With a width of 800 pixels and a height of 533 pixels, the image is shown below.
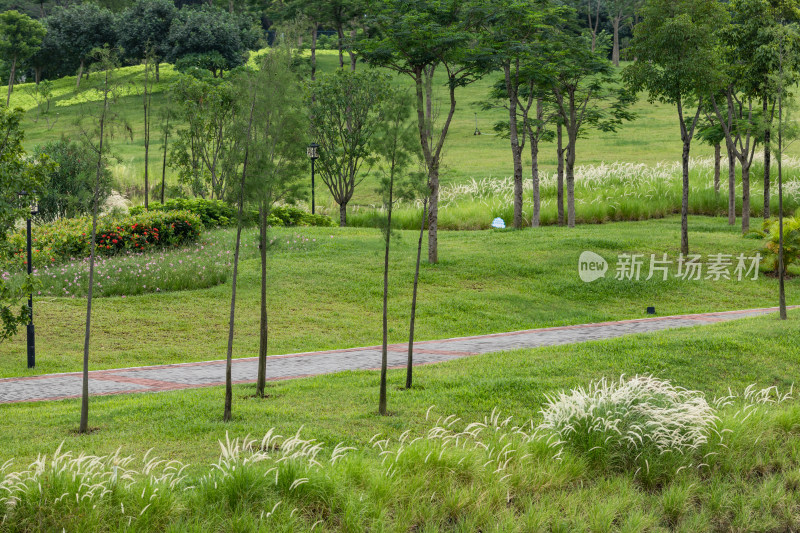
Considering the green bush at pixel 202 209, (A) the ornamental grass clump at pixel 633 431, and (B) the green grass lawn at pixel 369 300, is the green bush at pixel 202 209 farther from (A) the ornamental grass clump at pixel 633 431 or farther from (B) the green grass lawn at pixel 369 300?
(A) the ornamental grass clump at pixel 633 431

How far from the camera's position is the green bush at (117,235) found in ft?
66.3

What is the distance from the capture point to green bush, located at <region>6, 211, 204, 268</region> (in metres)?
20.2

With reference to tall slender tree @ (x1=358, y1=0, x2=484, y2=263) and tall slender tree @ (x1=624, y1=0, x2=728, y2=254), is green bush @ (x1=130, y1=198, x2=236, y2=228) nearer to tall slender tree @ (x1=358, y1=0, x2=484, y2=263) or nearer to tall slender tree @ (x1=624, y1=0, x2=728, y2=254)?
tall slender tree @ (x1=358, y1=0, x2=484, y2=263)

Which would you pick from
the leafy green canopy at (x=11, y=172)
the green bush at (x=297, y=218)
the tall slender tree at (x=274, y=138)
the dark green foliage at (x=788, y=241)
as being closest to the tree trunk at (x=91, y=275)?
the leafy green canopy at (x=11, y=172)

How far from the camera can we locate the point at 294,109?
9.64 meters

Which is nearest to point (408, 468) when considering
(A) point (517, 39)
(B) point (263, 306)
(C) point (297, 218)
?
(B) point (263, 306)

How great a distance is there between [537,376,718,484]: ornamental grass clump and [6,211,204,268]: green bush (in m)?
14.6

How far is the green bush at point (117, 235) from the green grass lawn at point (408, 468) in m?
11.1

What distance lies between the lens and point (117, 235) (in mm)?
20953

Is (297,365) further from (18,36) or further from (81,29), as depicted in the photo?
(81,29)

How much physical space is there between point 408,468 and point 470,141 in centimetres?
5328

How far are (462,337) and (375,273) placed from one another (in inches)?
206

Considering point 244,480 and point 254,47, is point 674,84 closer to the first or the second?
point 244,480

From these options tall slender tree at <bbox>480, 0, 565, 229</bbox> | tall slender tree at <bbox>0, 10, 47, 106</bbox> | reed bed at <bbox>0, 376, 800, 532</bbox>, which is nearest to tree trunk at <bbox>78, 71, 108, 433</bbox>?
reed bed at <bbox>0, 376, 800, 532</bbox>
